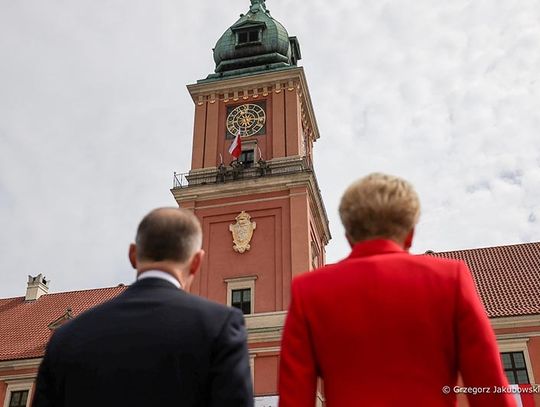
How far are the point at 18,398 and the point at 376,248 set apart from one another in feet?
71.8

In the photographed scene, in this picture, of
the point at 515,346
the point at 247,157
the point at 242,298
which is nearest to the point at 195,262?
the point at 242,298

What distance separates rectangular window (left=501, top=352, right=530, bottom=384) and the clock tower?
21.1ft

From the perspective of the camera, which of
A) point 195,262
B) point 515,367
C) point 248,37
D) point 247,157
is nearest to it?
point 195,262

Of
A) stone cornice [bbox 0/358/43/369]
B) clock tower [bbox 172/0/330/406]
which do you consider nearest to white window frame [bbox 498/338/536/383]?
clock tower [bbox 172/0/330/406]

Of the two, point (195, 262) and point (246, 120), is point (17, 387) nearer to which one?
point (246, 120)

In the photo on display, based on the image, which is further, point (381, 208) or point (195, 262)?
point (195, 262)

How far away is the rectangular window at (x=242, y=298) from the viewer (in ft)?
60.1

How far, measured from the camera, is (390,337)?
7.41 ft

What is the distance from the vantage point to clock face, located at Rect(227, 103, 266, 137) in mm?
21766

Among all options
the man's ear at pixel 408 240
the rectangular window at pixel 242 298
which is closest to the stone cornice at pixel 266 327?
the rectangular window at pixel 242 298

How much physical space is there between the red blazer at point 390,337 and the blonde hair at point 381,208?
6 centimetres

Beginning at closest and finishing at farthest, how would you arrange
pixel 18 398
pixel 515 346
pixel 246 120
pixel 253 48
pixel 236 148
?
1. pixel 515 346
2. pixel 236 148
3. pixel 18 398
4. pixel 246 120
5. pixel 253 48

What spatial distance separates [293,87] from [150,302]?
67.5 feet

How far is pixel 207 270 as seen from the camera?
19.1 meters
